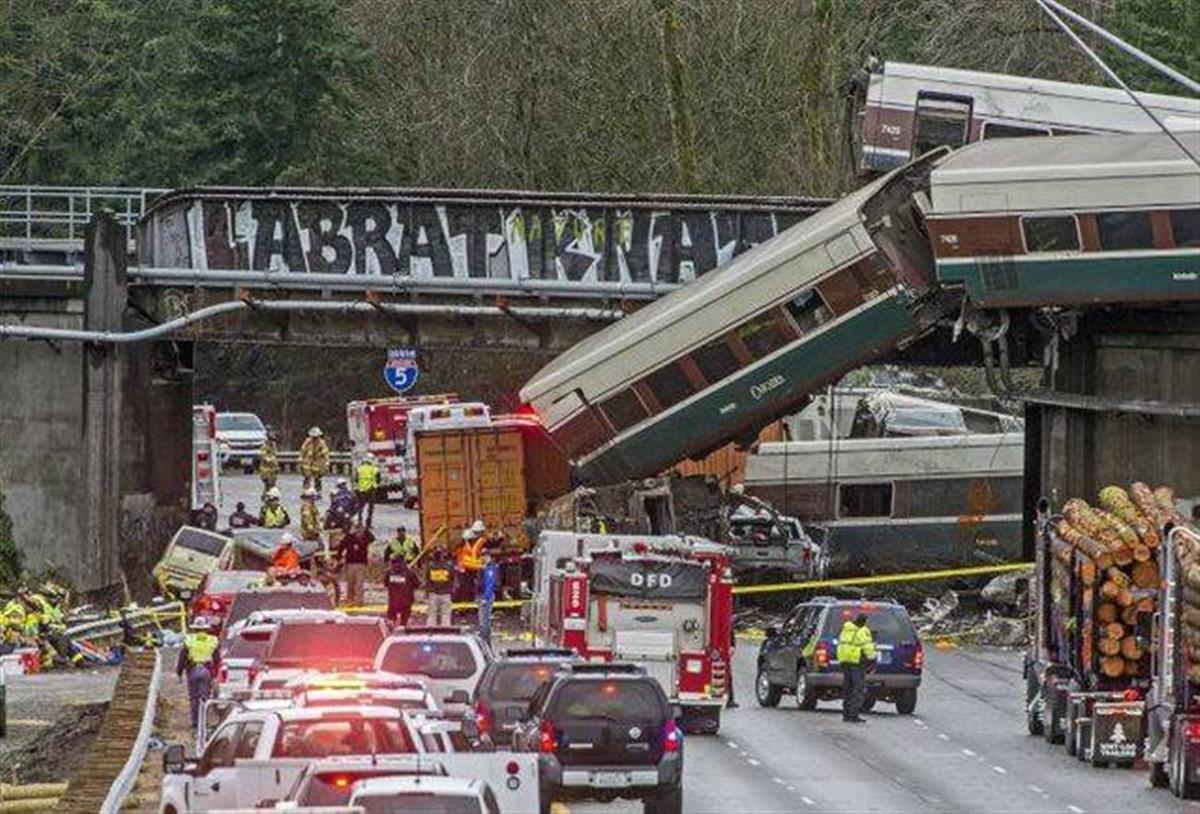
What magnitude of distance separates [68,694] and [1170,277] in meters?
16.4

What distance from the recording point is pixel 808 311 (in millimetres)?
50000

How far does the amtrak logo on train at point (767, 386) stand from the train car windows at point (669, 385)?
986 millimetres

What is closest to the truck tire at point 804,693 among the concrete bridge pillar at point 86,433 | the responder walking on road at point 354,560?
the responder walking on road at point 354,560

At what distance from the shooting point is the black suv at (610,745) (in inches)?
1142

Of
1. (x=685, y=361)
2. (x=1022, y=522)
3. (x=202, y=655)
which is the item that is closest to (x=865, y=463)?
(x=1022, y=522)

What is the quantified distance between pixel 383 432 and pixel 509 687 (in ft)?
145

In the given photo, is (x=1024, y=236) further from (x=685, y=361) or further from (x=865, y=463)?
(x=865, y=463)

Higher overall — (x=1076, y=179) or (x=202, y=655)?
(x=1076, y=179)

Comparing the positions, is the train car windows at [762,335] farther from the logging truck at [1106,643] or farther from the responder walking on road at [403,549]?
the logging truck at [1106,643]

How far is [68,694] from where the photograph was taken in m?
46.4

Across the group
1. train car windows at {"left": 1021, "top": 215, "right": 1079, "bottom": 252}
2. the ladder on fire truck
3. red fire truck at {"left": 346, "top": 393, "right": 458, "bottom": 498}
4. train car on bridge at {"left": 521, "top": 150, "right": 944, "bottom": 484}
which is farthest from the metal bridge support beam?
red fire truck at {"left": 346, "top": 393, "right": 458, "bottom": 498}

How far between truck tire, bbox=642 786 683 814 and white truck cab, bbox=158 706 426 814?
203 inches

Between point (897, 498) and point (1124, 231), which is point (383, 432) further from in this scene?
point (1124, 231)

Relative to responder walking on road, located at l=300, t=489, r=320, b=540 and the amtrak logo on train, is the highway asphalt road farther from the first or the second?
responder walking on road, located at l=300, t=489, r=320, b=540
